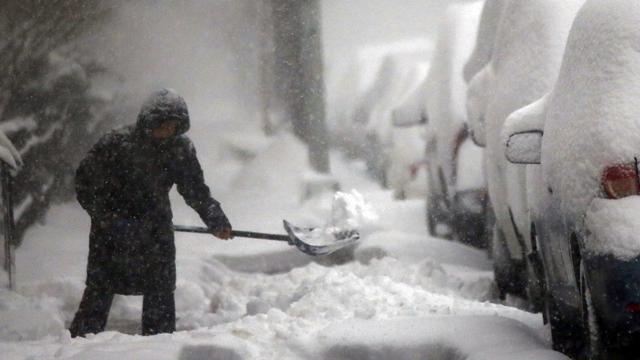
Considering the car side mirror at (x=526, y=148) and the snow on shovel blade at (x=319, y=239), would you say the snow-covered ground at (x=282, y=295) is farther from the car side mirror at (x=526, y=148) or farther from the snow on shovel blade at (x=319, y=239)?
the car side mirror at (x=526, y=148)

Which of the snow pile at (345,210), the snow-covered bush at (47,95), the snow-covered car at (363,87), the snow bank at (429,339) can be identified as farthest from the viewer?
the snow-covered car at (363,87)

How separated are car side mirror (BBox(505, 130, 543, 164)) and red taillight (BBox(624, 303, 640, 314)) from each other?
1079mm

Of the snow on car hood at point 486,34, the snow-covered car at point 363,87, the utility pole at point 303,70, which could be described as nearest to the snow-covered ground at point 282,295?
the utility pole at point 303,70

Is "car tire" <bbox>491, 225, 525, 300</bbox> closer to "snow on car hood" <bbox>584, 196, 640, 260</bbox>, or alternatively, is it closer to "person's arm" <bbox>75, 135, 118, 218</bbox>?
"person's arm" <bbox>75, 135, 118, 218</bbox>

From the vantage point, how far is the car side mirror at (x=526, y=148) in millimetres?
4203

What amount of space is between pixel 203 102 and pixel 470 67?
352 inches

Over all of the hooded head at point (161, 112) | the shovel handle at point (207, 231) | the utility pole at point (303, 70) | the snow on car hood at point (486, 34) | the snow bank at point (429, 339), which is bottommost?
the snow bank at point (429, 339)

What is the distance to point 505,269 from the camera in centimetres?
663

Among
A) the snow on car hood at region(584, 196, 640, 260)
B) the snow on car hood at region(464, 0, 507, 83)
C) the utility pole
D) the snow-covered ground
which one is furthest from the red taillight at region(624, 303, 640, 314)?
the utility pole

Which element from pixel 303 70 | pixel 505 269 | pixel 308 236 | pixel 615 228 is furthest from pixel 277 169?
pixel 615 228

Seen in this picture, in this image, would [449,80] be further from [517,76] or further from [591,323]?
[591,323]

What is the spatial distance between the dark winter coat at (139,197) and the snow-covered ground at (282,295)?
516 millimetres

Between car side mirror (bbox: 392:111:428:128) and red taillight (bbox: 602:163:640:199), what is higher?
car side mirror (bbox: 392:111:428:128)

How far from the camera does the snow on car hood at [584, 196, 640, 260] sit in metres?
3.16
